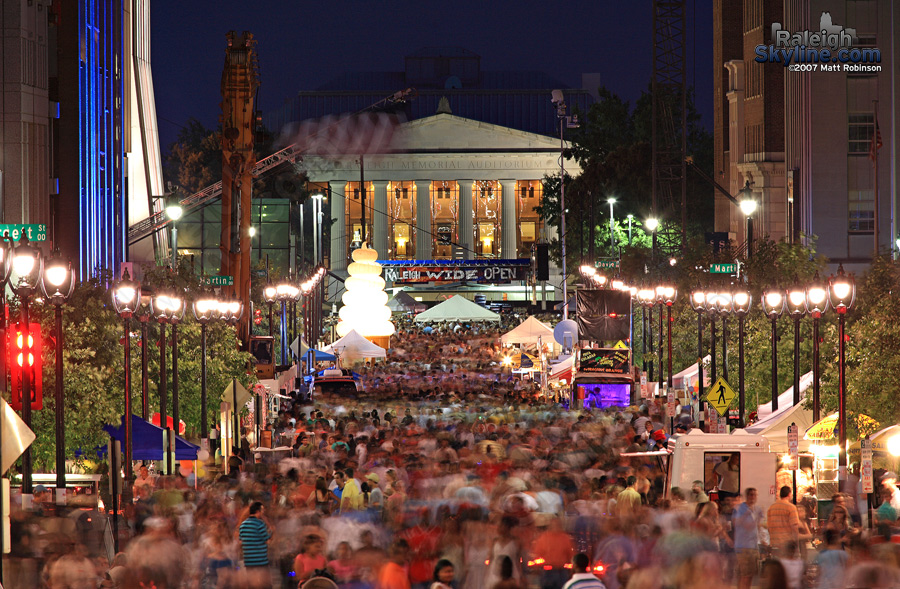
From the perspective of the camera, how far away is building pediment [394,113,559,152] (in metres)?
114

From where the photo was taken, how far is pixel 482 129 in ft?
374

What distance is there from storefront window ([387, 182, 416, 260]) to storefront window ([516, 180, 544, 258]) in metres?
10.1

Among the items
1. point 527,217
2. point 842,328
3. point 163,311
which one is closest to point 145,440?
point 163,311

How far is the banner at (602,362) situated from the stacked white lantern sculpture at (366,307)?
21050mm

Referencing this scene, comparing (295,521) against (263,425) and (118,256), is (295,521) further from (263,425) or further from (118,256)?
(118,256)

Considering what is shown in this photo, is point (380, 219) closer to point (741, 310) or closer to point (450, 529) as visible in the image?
point (741, 310)

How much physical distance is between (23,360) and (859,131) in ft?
122

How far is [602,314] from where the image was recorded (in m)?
41.5

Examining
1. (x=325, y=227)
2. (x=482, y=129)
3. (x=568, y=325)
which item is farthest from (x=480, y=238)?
(x=568, y=325)

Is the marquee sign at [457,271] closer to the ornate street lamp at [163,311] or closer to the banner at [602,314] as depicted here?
the banner at [602,314]

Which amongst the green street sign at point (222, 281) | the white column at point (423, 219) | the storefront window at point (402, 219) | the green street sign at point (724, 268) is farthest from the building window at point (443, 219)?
the green street sign at point (724, 268)

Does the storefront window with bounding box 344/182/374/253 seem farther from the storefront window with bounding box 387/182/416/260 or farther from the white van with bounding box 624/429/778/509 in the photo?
the white van with bounding box 624/429/778/509

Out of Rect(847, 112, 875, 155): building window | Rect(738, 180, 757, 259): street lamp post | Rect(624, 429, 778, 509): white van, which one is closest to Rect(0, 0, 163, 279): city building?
Rect(738, 180, 757, 259): street lamp post

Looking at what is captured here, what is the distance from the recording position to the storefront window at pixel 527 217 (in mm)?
118625
